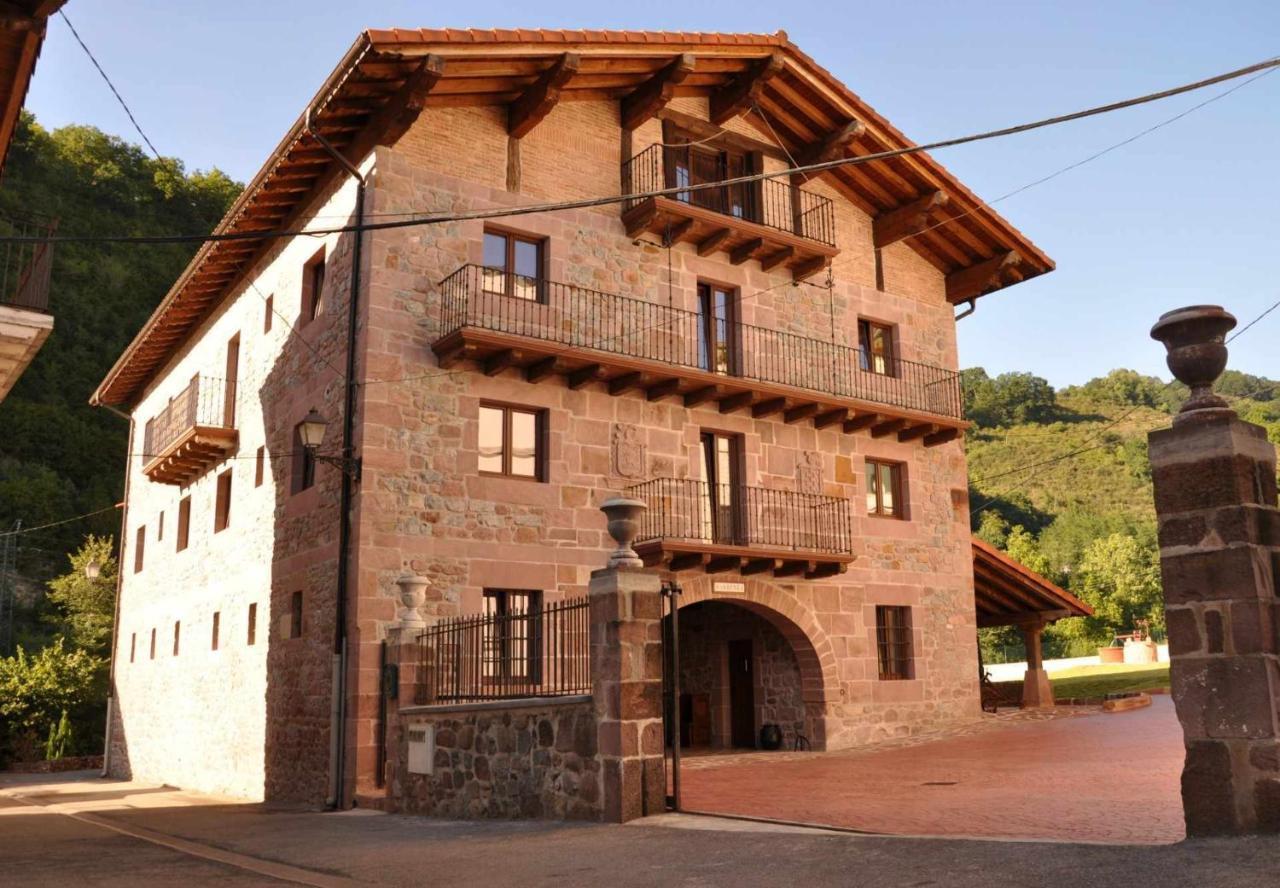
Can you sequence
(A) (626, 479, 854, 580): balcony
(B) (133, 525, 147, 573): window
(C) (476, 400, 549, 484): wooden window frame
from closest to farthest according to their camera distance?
(C) (476, 400, 549, 484): wooden window frame < (A) (626, 479, 854, 580): balcony < (B) (133, 525, 147, 573): window

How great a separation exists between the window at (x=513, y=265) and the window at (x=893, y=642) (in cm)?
825

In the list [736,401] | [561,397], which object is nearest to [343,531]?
[561,397]

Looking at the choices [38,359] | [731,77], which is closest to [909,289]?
[731,77]

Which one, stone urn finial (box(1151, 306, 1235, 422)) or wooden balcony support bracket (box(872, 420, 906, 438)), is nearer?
stone urn finial (box(1151, 306, 1235, 422))

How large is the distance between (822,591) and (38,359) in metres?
38.1

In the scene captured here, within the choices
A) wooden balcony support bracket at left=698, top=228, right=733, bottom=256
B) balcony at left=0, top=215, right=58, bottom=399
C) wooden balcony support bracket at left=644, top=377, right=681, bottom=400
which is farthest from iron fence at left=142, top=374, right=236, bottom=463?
wooden balcony support bracket at left=698, top=228, right=733, bottom=256

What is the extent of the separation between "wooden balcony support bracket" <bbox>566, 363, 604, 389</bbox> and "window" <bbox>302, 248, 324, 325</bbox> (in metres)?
4.14

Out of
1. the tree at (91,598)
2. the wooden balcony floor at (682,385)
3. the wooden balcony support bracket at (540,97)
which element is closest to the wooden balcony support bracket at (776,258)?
the wooden balcony floor at (682,385)

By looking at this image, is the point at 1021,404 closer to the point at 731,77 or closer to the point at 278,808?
the point at 731,77

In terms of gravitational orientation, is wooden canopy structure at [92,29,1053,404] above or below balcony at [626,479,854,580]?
above

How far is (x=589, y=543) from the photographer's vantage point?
16.3 m

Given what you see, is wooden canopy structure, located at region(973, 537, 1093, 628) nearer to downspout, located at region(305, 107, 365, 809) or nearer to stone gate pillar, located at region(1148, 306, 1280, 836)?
downspout, located at region(305, 107, 365, 809)

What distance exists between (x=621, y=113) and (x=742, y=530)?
690 centimetres

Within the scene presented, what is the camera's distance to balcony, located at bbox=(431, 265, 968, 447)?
15625 millimetres
